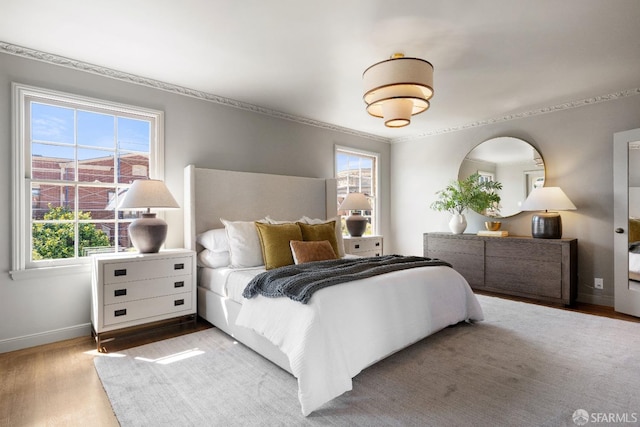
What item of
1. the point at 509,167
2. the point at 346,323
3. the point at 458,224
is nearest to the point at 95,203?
the point at 346,323

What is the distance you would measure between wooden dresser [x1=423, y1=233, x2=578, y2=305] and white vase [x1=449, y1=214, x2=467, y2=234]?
131 mm

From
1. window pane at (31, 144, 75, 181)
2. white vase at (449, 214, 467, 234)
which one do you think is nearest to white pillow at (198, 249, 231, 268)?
window pane at (31, 144, 75, 181)

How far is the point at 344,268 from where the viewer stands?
2.58m

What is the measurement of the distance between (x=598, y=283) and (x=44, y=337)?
5.77m

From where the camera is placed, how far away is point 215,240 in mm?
3350

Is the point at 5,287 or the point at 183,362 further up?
the point at 5,287

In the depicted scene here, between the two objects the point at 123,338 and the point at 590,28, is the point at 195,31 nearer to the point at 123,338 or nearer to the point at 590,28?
the point at 123,338

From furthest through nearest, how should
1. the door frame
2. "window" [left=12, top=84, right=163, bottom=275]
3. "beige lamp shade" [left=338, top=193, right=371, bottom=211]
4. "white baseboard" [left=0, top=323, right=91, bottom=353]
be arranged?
"beige lamp shade" [left=338, top=193, right=371, bottom=211] → the door frame → "window" [left=12, top=84, right=163, bottom=275] → "white baseboard" [left=0, top=323, right=91, bottom=353]

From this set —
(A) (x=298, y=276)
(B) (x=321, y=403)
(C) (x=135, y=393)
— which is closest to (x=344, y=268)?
(A) (x=298, y=276)

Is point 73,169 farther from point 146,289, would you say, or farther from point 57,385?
point 57,385

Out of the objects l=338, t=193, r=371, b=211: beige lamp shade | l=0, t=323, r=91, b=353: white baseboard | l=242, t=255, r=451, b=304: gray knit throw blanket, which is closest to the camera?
l=242, t=255, r=451, b=304: gray knit throw blanket

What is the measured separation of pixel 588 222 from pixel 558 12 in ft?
9.42

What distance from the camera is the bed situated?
1921 mm

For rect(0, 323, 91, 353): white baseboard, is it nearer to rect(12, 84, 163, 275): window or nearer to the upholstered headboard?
rect(12, 84, 163, 275): window
